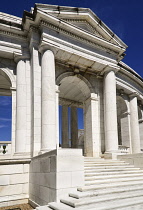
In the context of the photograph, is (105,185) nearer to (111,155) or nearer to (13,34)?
(111,155)

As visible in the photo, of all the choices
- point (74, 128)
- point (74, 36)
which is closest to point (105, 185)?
point (74, 36)

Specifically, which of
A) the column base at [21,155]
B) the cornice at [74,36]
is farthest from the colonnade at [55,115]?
the cornice at [74,36]

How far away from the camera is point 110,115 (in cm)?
2145

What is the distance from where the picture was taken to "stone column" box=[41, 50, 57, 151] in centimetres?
1655

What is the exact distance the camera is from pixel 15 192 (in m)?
15.7

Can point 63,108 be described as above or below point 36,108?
above

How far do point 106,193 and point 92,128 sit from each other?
1177 cm

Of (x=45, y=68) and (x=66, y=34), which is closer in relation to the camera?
(x=45, y=68)

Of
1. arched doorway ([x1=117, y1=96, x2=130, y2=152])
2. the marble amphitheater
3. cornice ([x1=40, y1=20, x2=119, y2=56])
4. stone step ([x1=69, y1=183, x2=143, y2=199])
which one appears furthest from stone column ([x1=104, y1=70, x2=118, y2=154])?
stone step ([x1=69, y1=183, x2=143, y2=199])

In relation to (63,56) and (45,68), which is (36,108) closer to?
(45,68)

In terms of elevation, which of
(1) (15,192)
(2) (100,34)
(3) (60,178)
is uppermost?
(2) (100,34)

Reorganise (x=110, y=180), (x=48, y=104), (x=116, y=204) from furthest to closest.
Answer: (x=48, y=104) → (x=110, y=180) → (x=116, y=204)

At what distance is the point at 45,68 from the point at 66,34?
4.39m

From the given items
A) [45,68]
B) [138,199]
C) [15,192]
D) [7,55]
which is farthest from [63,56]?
[138,199]
